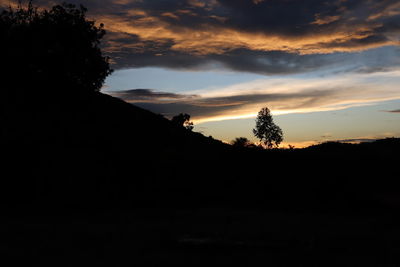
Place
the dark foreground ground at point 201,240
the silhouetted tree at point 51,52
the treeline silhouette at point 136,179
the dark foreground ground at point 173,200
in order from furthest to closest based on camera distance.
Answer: the silhouetted tree at point 51,52 < the treeline silhouette at point 136,179 < the dark foreground ground at point 173,200 < the dark foreground ground at point 201,240

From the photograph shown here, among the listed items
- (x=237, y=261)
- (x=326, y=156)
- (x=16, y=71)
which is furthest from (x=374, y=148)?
(x=16, y=71)

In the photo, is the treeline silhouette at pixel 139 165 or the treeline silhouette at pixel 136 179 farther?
the treeline silhouette at pixel 139 165

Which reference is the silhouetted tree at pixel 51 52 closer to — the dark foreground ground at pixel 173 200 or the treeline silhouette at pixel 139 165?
the treeline silhouette at pixel 139 165

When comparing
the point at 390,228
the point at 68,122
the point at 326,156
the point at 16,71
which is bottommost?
the point at 390,228

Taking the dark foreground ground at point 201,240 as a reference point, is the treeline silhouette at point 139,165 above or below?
above

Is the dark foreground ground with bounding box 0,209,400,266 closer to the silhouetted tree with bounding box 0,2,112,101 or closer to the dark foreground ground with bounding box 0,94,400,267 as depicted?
the dark foreground ground with bounding box 0,94,400,267

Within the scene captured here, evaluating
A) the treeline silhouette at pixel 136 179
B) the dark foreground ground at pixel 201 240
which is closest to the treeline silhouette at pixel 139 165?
the treeline silhouette at pixel 136 179

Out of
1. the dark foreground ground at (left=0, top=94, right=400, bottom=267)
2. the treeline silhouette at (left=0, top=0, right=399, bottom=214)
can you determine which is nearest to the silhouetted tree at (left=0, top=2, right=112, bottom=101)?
the treeline silhouette at (left=0, top=0, right=399, bottom=214)

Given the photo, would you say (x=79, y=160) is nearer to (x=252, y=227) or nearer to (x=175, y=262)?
(x=252, y=227)

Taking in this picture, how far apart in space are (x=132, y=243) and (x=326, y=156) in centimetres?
1865

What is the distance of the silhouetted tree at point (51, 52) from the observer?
3497 centimetres

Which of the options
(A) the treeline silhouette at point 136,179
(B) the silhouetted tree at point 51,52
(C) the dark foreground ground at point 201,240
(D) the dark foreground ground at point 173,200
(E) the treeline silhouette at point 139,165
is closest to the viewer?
(C) the dark foreground ground at point 201,240

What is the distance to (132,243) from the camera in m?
9.96

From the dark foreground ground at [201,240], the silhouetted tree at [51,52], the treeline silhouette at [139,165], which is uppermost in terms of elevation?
the silhouetted tree at [51,52]
